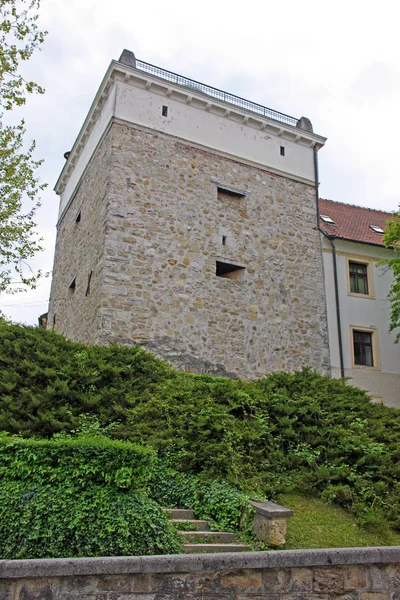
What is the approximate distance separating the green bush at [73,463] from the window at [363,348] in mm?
14469

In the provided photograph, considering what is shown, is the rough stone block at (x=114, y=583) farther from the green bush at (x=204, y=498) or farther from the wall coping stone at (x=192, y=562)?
the green bush at (x=204, y=498)

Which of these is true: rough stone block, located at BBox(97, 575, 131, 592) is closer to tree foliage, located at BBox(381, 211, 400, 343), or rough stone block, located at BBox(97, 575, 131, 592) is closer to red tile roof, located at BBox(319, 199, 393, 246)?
tree foliage, located at BBox(381, 211, 400, 343)

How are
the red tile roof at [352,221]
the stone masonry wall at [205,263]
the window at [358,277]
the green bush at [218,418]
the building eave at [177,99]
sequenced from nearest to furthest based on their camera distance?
the green bush at [218,418]
the stone masonry wall at [205,263]
the building eave at [177,99]
the window at [358,277]
the red tile roof at [352,221]

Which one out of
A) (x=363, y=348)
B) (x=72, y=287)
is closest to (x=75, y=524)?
(x=72, y=287)

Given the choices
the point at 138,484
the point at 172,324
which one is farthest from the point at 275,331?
the point at 138,484

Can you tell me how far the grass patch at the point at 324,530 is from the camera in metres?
6.57

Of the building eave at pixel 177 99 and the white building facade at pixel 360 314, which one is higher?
the building eave at pixel 177 99

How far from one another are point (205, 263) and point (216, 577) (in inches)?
479

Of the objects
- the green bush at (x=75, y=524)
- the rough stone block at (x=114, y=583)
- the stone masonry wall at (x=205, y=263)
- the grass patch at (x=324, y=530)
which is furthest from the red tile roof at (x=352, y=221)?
the rough stone block at (x=114, y=583)

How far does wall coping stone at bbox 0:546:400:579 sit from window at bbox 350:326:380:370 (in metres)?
14.0

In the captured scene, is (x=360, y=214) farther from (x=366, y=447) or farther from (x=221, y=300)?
(x=366, y=447)

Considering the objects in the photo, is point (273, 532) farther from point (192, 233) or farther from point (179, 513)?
point (192, 233)

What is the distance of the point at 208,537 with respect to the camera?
6.45 m

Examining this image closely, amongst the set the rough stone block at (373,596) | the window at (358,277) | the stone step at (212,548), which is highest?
the window at (358,277)
